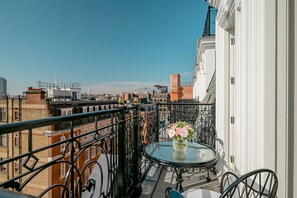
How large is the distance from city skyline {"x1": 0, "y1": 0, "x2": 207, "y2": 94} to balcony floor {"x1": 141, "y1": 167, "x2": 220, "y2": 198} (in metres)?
7.74

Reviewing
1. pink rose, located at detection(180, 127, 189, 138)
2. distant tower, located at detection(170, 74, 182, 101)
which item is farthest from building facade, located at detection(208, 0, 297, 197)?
distant tower, located at detection(170, 74, 182, 101)

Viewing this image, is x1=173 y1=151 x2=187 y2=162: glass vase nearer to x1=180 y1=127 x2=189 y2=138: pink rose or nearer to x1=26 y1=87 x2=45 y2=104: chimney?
x1=180 y1=127 x2=189 y2=138: pink rose

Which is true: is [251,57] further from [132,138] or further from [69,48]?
[69,48]

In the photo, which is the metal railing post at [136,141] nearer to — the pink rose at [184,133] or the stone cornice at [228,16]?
the pink rose at [184,133]

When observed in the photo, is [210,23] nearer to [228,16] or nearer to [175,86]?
[228,16]

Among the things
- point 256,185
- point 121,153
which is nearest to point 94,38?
point 121,153

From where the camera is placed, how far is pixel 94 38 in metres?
19.6

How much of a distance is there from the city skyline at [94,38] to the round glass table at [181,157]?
7.79m

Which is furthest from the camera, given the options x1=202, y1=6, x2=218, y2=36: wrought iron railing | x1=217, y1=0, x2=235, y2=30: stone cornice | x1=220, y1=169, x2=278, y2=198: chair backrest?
x1=202, y1=6, x2=218, y2=36: wrought iron railing

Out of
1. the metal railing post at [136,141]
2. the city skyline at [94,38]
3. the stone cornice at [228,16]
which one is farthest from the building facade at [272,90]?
the city skyline at [94,38]

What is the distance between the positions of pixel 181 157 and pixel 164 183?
1136 mm

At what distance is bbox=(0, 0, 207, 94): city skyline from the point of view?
42.1ft

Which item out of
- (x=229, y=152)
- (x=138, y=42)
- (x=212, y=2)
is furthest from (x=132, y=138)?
(x=138, y=42)

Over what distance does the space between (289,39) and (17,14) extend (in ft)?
62.6
